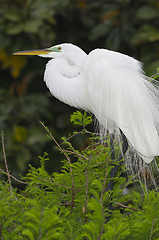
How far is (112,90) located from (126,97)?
0.06m

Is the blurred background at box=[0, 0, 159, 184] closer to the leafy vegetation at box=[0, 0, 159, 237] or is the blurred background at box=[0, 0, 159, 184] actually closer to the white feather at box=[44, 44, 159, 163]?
the leafy vegetation at box=[0, 0, 159, 237]

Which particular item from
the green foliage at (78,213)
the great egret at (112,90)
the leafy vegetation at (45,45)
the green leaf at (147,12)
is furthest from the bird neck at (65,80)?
the green leaf at (147,12)

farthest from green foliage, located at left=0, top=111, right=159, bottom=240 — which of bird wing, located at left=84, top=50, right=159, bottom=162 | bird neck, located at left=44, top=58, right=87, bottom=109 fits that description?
bird neck, located at left=44, top=58, right=87, bottom=109

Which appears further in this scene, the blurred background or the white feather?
the blurred background

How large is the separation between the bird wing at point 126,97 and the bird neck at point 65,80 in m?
0.07

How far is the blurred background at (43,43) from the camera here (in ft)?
9.25

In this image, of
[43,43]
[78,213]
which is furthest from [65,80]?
[43,43]

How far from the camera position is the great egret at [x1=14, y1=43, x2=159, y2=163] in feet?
5.20

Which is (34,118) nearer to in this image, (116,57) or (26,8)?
(26,8)

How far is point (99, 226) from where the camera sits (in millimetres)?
983

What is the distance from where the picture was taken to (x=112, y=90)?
163 centimetres

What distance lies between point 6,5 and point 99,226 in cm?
231

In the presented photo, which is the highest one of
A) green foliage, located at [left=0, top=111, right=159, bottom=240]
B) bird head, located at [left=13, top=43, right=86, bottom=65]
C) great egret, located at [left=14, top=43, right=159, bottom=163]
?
bird head, located at [left=13, top=43, right=86, bottom=65]

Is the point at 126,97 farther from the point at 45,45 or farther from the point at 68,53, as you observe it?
the point at 45,45
